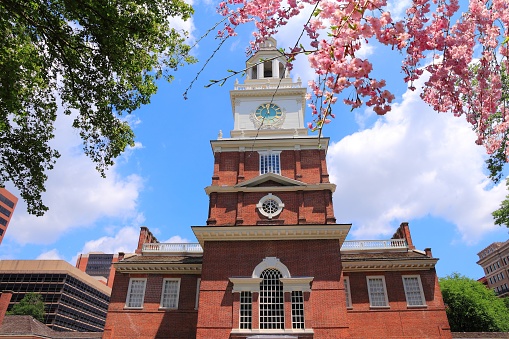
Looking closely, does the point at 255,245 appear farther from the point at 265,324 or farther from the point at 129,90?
the point at 129,90

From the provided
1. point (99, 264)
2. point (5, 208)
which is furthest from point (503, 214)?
point (99, 264)

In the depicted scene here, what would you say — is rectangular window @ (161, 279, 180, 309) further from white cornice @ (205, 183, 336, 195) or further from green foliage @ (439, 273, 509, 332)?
green foliage @ (439, 273, 509, 332)

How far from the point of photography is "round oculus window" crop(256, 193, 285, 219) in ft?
69.9

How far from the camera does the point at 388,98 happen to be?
502 cm

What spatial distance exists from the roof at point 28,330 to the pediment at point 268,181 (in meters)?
Result: 19.7

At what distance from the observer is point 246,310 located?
18.8 meters

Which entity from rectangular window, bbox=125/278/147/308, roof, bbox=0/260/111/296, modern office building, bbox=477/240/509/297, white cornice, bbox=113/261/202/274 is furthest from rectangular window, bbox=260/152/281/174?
modern office building, bbox=477/240/509/297

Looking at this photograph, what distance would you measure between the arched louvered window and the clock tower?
2.0 inches

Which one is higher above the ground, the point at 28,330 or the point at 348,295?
the point at 348,295

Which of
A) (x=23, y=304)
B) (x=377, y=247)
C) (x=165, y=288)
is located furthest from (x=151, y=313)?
(x=23, y=304)

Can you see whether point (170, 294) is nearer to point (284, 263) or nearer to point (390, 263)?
point (284, 263)

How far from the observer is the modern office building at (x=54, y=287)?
74.0 m

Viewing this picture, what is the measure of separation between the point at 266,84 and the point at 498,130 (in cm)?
2050

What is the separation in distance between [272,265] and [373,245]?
36.2 feet
